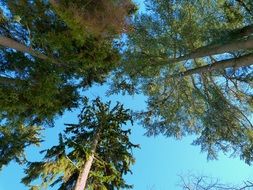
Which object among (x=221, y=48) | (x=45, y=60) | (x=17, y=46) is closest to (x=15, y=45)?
(x=17, y=46)

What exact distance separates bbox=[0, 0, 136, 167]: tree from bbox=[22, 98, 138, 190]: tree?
3.76 feet

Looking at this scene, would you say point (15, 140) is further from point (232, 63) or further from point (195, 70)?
point (232, 63)

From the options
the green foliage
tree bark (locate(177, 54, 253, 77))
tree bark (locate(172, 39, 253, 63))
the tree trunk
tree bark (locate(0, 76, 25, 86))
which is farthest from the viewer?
the green foliage

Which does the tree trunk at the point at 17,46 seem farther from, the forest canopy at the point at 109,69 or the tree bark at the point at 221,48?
the tree bark at the point at 221,48

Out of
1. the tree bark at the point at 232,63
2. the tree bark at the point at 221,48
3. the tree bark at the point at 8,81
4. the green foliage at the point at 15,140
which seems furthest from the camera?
the green foliage at the point at 15,140

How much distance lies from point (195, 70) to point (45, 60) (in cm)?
Answer: 602

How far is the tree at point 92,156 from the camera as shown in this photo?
46.1 feet

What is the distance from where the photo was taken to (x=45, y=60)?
1535 cm

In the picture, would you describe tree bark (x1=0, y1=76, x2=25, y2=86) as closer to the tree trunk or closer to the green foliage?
the tree trunk

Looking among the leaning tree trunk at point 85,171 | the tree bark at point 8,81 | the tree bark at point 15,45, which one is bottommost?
the leaning tree trunk at point 85,171

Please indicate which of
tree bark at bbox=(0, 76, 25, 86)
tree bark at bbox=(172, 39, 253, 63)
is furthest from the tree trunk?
tree bark at bbox=(172, 39, 253, 63)

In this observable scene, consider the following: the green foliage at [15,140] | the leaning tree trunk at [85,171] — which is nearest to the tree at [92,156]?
the leaning tree trunk at [85,171]

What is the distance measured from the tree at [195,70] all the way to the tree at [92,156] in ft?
8.18

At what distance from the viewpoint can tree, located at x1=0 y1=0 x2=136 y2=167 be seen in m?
14.0
